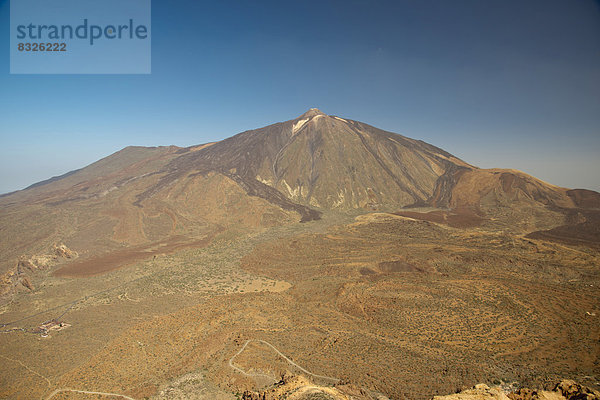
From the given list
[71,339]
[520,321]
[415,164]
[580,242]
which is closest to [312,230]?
[520,321]

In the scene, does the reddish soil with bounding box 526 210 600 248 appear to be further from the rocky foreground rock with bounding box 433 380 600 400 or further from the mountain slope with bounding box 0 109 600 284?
the rocky foreground rock with bounding box 433 380 600 400

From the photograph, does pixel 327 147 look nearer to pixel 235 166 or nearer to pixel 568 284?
pixel 235 166

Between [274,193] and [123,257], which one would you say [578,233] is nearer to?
[274,193]

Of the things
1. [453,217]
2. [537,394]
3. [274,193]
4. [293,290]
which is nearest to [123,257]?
[293,290]

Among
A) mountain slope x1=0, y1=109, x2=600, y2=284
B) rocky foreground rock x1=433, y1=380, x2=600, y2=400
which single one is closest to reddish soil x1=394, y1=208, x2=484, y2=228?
mountain slope x1=0, y1=109, x2=600, y2=284

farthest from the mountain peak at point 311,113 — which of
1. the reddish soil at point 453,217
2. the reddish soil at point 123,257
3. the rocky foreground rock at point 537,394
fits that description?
the rocky foreground rock at point 537,394

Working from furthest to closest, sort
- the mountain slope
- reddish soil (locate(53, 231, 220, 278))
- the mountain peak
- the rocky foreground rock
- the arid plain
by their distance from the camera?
1. the mountain peak
2. the mountain slope
3. reddish soil (locate(53, 231, 220, 278))
4. the arid plain
5. the rocky foreground rock

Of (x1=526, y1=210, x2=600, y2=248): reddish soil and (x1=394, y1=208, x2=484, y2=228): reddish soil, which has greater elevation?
(x1=394, y1=208, x2=484, y2=228): reddish soil

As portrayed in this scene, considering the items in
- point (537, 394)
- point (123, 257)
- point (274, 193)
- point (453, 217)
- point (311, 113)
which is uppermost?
point (311, 113)

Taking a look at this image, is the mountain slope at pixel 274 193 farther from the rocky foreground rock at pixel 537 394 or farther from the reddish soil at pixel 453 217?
the rocky foreground rock at pixel 537 394
